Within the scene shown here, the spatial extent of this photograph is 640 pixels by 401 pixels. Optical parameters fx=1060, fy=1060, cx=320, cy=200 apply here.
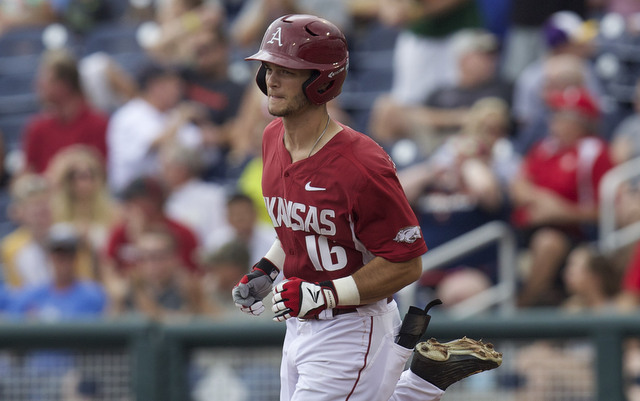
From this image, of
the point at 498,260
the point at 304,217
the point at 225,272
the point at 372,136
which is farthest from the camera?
the point at 372,136

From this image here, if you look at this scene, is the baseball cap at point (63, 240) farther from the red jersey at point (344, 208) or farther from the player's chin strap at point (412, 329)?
the player's chin strap at point (412, 329)

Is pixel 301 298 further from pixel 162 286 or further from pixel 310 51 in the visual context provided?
pixel 162 286

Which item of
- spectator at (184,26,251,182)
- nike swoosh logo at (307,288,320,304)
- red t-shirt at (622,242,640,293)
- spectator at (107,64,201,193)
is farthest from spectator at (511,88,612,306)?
nike swoosh logo at (307,288,320,304)

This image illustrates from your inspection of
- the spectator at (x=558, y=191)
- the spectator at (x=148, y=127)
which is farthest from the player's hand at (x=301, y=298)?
the spectator at (x=148, y=127)

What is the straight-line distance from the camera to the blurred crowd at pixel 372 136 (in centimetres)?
670

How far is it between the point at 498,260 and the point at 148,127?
2.96 meters

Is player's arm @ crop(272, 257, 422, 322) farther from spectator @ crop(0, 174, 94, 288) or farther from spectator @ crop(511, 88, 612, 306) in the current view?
spectator @ crop(0, 174, 94, 288)

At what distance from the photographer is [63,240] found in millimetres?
6773

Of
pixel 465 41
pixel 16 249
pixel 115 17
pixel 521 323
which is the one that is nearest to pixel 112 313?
pixel 16 249

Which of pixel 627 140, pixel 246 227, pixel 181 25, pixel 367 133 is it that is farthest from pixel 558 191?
pixel 181 25

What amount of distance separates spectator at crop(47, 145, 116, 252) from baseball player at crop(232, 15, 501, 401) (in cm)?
405

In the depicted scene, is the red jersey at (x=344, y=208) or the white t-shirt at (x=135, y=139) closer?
the red jersey at (x=344, y=208)

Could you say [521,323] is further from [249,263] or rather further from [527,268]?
[249,263]

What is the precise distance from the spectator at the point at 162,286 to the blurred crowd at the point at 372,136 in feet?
0.04
